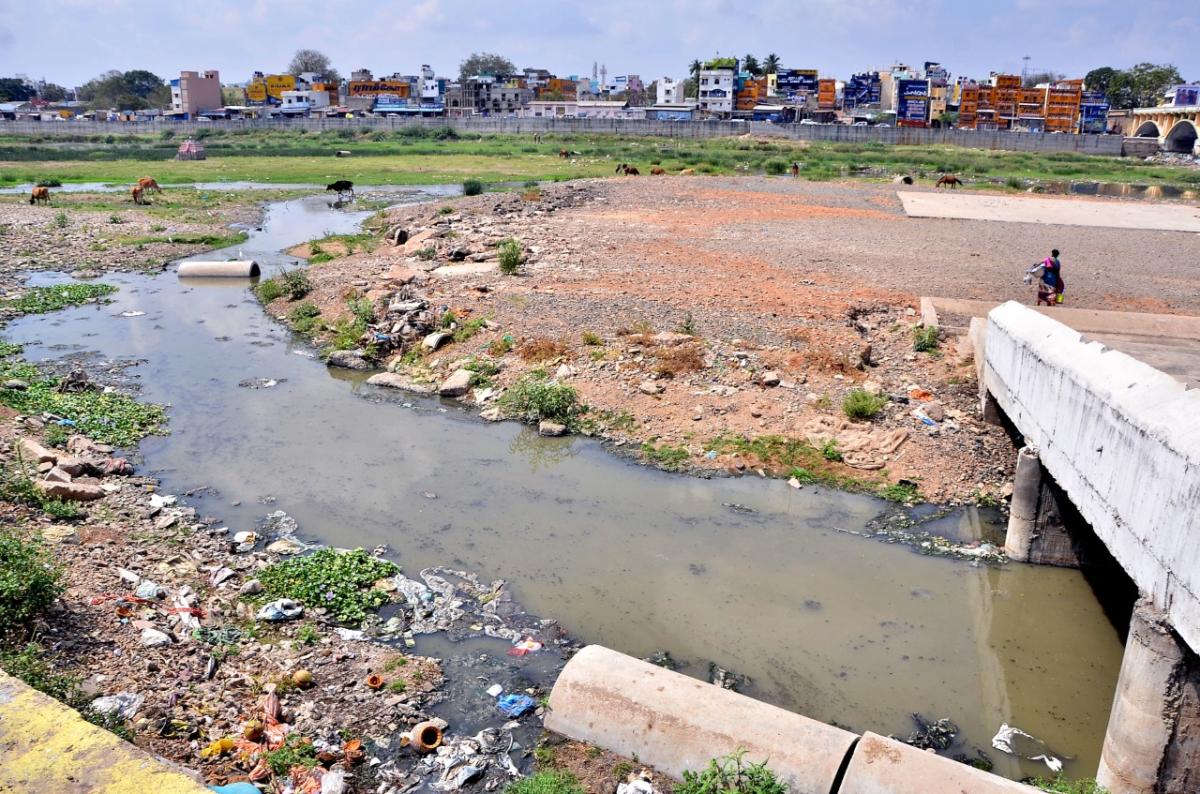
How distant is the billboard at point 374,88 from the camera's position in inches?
4395

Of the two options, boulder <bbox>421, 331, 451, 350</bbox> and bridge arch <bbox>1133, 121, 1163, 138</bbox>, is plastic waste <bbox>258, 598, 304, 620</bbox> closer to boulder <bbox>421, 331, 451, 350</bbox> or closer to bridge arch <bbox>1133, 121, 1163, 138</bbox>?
boulder <bbox>421, 331, 451, 350</bbox>

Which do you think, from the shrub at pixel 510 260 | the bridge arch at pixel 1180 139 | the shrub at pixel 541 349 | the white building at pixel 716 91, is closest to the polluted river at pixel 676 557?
the shrub at pixel 541 349

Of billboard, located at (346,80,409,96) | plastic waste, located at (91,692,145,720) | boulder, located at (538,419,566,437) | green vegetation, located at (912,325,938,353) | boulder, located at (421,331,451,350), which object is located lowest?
plastic waste, located at (91,692,145,720)

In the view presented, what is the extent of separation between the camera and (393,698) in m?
5.67

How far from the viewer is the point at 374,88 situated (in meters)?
112

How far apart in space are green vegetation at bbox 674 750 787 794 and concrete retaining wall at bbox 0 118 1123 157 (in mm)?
70203

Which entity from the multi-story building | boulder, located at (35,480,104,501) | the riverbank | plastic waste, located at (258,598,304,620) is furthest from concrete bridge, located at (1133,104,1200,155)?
the multi-story building

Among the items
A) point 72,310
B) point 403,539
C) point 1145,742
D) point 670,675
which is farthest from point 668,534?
point 72,310

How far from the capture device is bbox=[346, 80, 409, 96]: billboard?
4395 inches

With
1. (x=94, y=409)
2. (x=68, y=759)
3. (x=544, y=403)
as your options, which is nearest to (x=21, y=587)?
(x=68, y=759)

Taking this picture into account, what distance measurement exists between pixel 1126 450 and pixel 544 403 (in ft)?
22.5

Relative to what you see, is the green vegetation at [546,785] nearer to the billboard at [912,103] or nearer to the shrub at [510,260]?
the shrub at [510,260]

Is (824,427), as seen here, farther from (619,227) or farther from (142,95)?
(142,95)

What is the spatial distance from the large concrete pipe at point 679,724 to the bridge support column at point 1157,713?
161 centimetres
